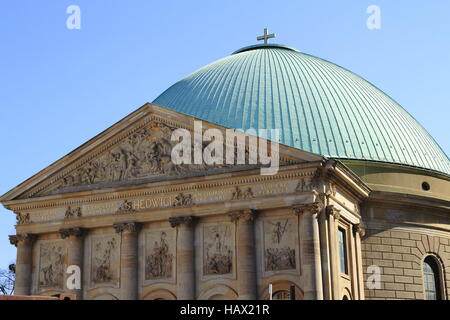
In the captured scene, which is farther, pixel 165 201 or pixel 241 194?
pixel 165 201

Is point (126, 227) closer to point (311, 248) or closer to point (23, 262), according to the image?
point (23, 262)

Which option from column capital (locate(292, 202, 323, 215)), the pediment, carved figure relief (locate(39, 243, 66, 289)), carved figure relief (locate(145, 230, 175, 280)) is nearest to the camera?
column capital (locate(292, 202, 323, 215))

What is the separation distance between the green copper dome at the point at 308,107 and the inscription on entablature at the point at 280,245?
246 inches

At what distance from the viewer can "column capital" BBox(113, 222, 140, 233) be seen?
1431 inches

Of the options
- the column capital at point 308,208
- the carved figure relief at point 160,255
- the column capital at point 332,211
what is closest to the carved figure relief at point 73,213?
→ the carved figure relief at point 160,255

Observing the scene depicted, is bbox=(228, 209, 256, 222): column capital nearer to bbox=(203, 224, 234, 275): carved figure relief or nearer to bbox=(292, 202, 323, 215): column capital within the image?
bbox=(203, 224, 234, 275): carved figure relief

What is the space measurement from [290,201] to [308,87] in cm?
Result: 1156

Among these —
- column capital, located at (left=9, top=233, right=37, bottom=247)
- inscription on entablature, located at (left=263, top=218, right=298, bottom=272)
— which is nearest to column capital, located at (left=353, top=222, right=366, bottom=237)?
inscription on entablature, located at (left=263, top=218, right=298, bottom=272)

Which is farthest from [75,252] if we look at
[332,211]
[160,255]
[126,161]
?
[332,211]

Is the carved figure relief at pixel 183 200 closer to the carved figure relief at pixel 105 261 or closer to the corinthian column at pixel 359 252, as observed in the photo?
the carved figure relief at pixel 105 261

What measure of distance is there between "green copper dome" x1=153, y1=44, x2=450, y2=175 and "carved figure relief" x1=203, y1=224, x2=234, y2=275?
678cm

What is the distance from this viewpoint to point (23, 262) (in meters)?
39.0

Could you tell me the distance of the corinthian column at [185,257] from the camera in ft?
113

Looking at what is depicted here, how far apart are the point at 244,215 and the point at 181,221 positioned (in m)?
3.32
